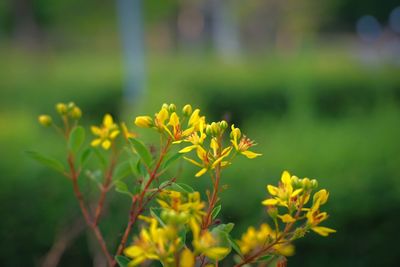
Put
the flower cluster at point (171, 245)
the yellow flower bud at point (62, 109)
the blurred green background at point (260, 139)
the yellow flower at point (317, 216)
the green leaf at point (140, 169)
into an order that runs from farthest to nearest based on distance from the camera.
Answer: the blurred green background at point (260, 139)
the yellow flower bud at point (62, 109)
the green leaf at point (140, 169)
the yellow flower at point (317, 216)
the flower cluster at point (171, 245)

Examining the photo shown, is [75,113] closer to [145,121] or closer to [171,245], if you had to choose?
[145,121]

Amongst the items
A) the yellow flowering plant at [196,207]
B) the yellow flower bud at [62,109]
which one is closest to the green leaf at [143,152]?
the yellow flowering plant at [196,207]

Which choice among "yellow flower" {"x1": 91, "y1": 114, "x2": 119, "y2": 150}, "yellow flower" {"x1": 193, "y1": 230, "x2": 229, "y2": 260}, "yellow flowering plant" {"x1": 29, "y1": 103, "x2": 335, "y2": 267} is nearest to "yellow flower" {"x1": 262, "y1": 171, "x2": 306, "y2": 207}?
"yellow flowering plant" {"x1": 29, "y1": 103, "x2": 335, "y2": 267}

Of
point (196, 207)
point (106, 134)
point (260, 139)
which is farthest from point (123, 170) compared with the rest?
point (260, 139)

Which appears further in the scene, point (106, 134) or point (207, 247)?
point (106, 134)

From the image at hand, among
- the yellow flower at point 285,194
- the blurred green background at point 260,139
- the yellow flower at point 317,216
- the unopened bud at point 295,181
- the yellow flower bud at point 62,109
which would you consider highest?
the yellow flower bud at point 62,109

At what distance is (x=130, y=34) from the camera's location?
9586 mm

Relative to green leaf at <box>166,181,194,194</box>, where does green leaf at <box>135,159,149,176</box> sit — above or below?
below

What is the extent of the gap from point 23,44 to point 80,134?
1778cm

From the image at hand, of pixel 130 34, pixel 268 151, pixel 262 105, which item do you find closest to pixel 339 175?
pixel 268 151

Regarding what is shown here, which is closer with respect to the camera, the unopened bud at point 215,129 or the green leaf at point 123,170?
the unopened bud at point 215,129

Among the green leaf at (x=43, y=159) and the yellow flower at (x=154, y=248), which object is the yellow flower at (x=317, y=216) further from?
the green leaf at (x=43, y=159)

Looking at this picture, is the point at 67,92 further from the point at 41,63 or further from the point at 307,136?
the point at 41,63

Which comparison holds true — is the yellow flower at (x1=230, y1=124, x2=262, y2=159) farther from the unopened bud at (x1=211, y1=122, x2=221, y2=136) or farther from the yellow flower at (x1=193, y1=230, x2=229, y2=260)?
the yellow flower at (x1=193, y1=230, x2=229, y2=260)
